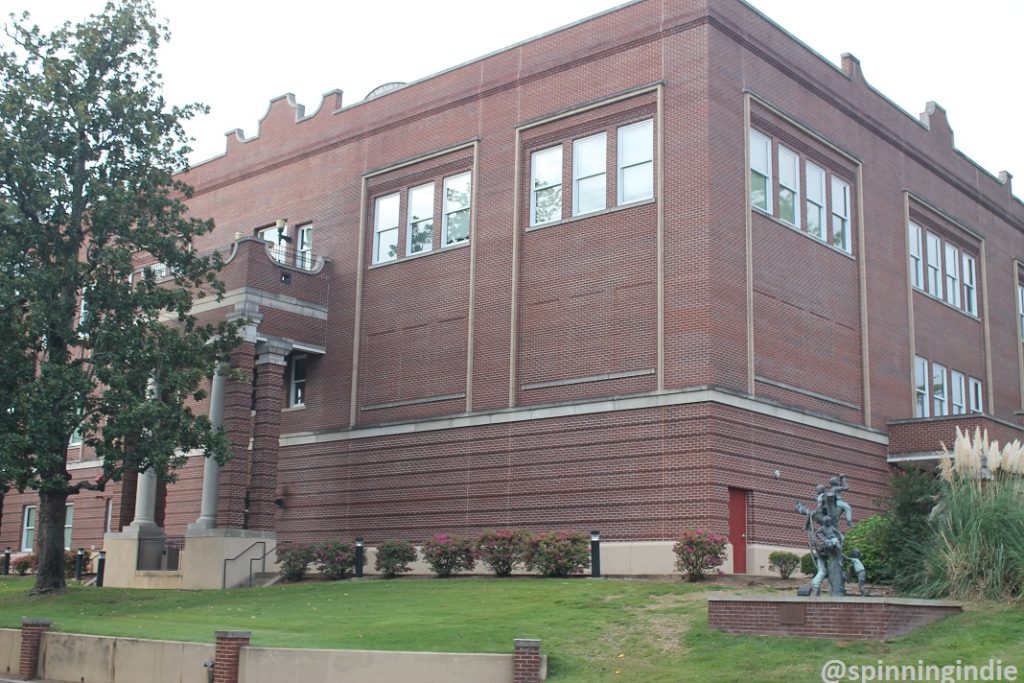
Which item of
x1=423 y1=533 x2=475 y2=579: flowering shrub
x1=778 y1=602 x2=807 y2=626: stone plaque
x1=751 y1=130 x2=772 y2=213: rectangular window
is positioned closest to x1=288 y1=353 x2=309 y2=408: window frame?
x1=423 y1=533 x2=475 y2=579: flowering shrub

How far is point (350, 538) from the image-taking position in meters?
35.0

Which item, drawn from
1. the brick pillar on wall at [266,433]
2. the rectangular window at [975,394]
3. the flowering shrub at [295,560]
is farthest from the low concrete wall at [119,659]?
the rectangular window at [975,394]

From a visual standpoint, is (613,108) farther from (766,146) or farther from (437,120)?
(437,120)

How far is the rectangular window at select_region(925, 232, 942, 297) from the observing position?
3980cm

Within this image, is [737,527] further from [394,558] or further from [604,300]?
[394,558]

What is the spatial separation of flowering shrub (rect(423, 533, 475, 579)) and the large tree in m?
5.84

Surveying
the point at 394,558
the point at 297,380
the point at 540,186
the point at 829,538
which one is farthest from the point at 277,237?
the point at 829,538

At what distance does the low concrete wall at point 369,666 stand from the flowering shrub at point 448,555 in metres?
11.3

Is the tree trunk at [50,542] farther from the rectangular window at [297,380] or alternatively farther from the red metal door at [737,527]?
the red metal door at [737,527]

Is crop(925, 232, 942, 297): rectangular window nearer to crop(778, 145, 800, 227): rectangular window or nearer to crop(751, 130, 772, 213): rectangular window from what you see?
crop(778, 145, 800, 227): rectangular window

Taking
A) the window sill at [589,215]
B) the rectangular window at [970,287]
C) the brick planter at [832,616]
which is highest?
the rectangular window at [970,287]

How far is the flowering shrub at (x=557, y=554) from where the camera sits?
27.6m

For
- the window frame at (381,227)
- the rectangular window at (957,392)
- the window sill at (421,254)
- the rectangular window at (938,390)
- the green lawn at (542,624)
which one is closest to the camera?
the green lawn at (542,624)

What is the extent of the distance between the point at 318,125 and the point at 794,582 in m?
23.3
